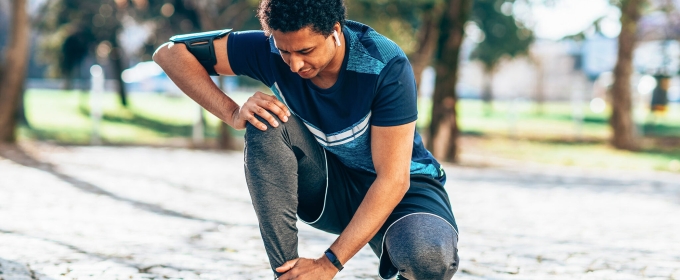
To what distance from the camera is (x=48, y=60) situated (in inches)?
916

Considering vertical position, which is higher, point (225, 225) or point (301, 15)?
point (301, 15)

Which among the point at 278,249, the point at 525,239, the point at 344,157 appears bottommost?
the point at 525,239

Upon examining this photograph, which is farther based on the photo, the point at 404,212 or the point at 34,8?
the point at 34,8

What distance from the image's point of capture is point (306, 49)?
8.57 ft

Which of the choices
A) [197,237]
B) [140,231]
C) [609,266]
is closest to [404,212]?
[609,266]

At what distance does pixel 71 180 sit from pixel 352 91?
20.1 ft

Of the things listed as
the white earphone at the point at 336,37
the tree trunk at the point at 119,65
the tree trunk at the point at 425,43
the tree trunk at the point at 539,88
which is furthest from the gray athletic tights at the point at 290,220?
the tree trunk at the point at 539,88

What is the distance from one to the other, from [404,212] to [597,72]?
1762 inches

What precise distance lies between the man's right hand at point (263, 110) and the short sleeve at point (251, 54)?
0.23 metres

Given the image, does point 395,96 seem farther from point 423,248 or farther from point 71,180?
point 71,180

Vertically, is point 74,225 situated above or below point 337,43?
below

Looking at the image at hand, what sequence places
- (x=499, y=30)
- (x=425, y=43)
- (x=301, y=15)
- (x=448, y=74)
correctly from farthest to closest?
(x=499, y=30) < (x=425, y=43) < (x=448, y=74) < (x=301, y=15)

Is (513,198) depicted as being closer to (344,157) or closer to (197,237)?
(197,237)

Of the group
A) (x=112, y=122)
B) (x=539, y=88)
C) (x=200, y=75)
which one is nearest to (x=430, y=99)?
(x=112, y=122)
